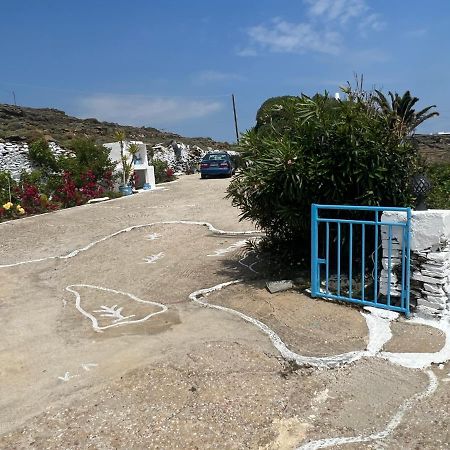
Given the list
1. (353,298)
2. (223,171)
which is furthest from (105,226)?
(223,171)

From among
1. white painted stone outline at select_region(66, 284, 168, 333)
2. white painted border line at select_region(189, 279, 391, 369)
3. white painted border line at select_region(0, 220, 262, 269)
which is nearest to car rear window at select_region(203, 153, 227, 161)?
white painted border line at select_region(0, 220, 262, 269)

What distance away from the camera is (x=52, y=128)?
83.0 feet

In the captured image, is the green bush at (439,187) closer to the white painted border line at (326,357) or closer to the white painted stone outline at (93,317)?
the white painted border line at (326,357)

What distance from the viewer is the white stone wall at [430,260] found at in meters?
4.43

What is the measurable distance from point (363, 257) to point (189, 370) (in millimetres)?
2214

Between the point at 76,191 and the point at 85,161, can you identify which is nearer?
the point at 76,191

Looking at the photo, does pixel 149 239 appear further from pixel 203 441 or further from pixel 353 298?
pixel 203 441

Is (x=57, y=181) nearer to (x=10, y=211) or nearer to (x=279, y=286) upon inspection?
(x=10, y=211)

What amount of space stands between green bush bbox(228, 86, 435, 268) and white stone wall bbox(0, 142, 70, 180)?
11775 mm

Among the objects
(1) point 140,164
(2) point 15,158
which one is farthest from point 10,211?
(1) point 140,164

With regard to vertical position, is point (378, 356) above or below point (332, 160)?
below

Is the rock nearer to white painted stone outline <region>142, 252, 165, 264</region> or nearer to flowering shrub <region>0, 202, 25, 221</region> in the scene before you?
white painted stone outline <region>142, 252, 165, 264</region>

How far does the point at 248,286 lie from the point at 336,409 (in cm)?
281

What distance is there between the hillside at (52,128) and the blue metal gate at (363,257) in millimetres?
13679
